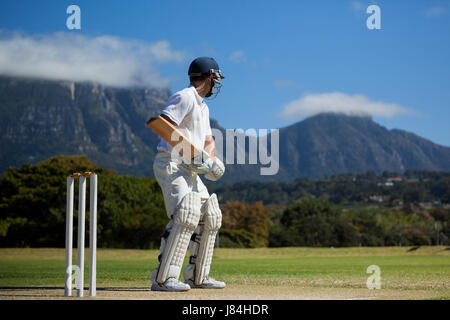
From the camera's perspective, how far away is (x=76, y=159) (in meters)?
71.8

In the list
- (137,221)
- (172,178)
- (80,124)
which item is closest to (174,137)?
(172,178)

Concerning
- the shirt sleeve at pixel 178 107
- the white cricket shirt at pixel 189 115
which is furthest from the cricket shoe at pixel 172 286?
the shirt sleeve at pixel 178 107

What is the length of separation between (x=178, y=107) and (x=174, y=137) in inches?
18.8

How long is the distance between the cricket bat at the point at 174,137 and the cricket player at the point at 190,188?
67 millimetres

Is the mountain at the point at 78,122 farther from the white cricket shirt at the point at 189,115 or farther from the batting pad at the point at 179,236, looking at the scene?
the batting pad at the point at 179,236

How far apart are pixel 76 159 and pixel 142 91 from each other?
129686 mm

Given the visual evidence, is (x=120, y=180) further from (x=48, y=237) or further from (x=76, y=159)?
(x=76, y=159)

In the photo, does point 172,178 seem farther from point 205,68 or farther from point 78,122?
point 78,122

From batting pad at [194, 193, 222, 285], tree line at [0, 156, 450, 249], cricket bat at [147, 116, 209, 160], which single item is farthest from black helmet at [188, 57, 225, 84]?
tree line at [0, 156, 450, 249]

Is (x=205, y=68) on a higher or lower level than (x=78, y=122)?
lower

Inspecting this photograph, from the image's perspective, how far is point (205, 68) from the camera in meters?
8.81

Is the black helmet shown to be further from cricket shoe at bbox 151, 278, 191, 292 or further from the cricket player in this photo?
A: cricket shoe at bbox 151, 278, 191, 292

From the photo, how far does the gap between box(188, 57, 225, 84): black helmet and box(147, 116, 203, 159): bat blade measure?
1141 millimetres

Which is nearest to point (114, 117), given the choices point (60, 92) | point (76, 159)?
point (60, 92)
